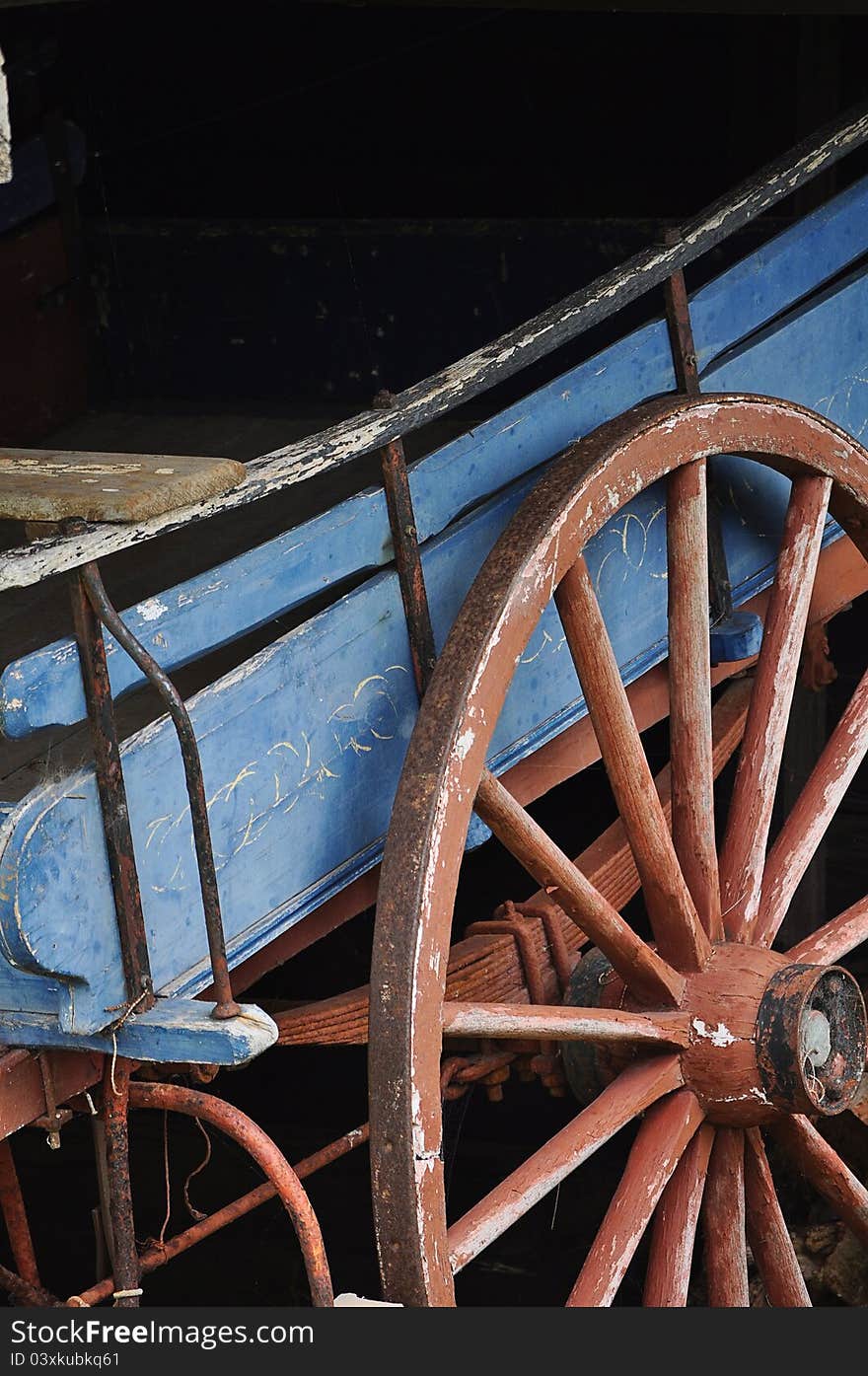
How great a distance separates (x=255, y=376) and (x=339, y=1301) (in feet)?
11.3

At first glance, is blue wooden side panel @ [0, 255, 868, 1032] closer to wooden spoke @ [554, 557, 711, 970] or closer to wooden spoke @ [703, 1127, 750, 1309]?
wooden spoke @ [554, 557, 711, 970]

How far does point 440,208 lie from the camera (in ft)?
18.5

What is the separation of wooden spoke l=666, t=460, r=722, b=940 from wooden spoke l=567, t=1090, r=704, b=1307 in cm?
33

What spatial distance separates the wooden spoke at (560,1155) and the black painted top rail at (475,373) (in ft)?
3.53

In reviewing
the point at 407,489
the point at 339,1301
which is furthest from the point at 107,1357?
the point at 407,489

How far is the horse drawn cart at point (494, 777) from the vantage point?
255 centimetres

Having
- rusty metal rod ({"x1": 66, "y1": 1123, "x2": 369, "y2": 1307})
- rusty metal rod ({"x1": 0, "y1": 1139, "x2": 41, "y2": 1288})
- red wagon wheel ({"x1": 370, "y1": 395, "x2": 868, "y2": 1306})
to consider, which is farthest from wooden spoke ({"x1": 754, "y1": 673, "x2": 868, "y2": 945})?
rusty metal rod ({"x1": 0, "y1": 1139, "x2": 41, "y2": 1288})

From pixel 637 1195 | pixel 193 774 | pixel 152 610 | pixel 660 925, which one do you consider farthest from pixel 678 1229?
pixel 152 610

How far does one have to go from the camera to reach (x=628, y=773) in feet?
10.2

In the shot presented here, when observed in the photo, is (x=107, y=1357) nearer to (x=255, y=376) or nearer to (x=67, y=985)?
(x=67, y=985)

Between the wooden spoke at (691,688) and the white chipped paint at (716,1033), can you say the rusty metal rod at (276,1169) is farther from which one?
the wooden spoke at (691,688)

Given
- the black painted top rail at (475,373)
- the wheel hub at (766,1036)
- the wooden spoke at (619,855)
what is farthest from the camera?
the wooden spoke at (619,855)

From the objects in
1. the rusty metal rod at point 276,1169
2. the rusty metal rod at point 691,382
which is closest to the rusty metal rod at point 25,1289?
the rusty metal rod at point 276,1169

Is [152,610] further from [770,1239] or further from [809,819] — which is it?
[770,1239]
